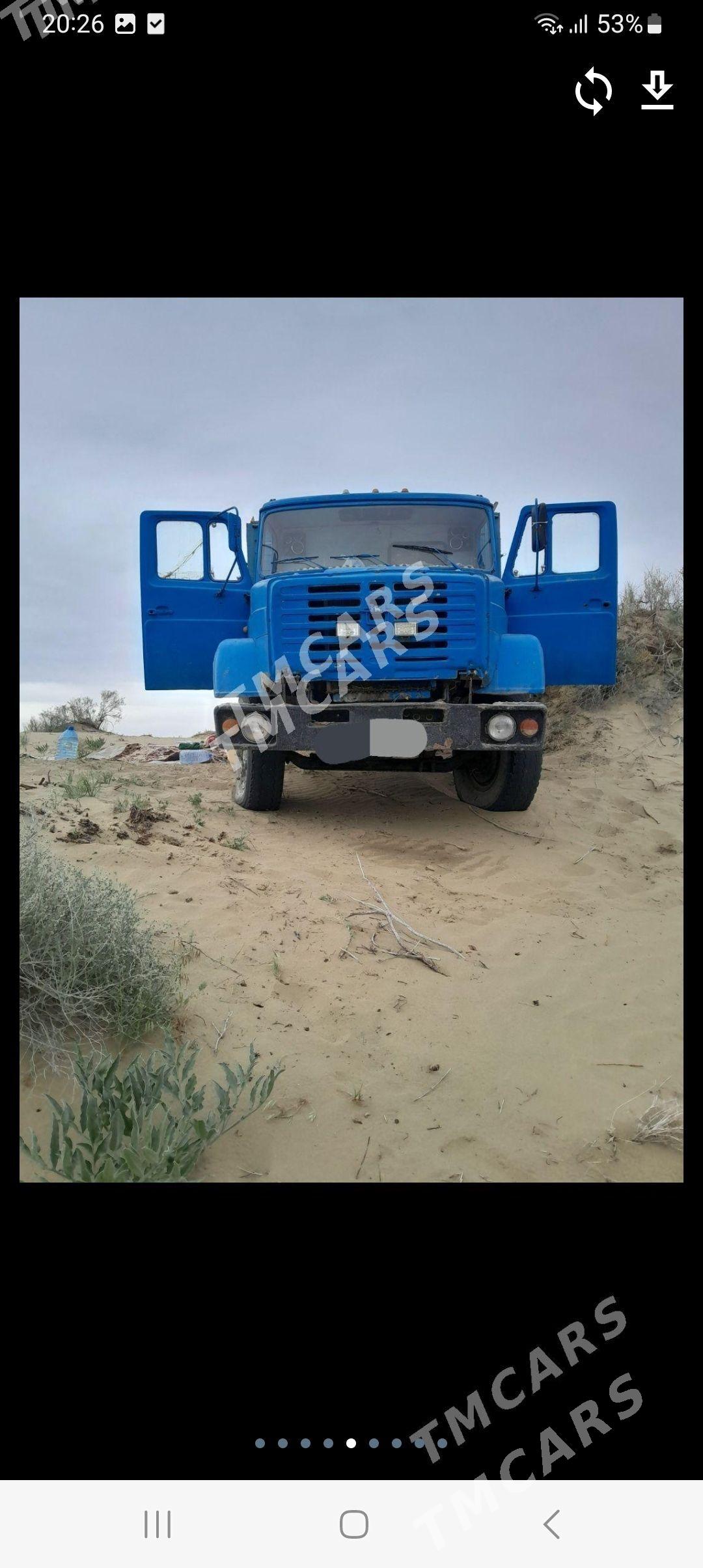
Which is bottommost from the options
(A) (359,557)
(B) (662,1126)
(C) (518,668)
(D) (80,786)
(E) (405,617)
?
(B) (662,1126)

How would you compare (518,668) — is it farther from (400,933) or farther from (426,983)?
A: (426,983)

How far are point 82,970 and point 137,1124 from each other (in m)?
0.81

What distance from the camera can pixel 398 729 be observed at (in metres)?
4.99

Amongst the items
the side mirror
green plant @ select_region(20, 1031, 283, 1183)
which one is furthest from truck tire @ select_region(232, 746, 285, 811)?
green plant @ select_region(20, 1031, 283, 1183)

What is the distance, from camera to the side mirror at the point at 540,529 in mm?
5793

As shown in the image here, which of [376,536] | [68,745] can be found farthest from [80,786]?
[68,745]

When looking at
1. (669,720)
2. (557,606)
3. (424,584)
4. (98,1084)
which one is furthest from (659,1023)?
(669,720)

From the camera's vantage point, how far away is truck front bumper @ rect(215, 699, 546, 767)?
4.99 meters

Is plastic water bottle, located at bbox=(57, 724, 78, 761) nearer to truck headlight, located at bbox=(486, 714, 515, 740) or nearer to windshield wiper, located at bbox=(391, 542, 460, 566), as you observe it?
windshield wiper, located at bbox=(391, 542, 460, 566)

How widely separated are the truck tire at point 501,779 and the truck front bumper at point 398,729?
67 cm

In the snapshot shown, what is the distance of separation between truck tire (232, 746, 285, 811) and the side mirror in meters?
2.60

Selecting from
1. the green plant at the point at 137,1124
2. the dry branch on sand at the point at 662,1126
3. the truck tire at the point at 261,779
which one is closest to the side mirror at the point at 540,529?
the truck tire at the point at 261,779
